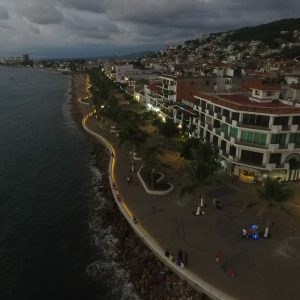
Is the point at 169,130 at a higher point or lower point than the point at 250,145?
lower

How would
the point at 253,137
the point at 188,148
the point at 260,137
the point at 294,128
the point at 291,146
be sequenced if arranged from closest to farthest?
1. the point at 294,128
2. the point at 291,146
3. the point at 260,137
4. the point at 253,137
5. the point at 188,148

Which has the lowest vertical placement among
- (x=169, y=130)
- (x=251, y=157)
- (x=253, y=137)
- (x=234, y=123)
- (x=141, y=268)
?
(x=141, y=268)

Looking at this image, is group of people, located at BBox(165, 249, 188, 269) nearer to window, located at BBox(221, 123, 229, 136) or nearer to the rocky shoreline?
the rocky shoreline

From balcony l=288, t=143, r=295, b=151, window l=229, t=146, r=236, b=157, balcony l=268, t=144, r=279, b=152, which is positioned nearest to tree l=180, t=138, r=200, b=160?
window l=229, t=146, r=236, b=157

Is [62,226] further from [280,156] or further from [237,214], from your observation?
[280,156]

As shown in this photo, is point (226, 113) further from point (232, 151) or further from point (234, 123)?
point (232, 151)

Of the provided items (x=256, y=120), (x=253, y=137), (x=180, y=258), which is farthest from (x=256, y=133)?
(x=180, y=258)

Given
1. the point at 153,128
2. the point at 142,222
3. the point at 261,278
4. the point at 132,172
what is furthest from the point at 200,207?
the point at 153,128

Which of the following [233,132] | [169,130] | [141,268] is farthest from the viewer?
[169,130]
